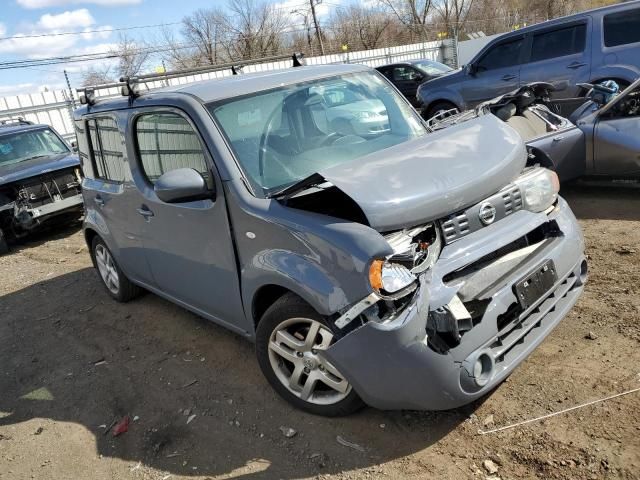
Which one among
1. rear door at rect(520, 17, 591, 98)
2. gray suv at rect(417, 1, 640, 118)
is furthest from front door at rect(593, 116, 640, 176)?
rear door at rect(520, 17, 591, 98)

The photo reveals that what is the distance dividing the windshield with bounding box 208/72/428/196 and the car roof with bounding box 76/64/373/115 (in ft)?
0.17

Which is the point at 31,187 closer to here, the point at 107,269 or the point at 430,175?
the point at 107,269

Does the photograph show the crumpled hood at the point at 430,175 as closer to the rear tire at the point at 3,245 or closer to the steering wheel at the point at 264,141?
the steering wheel at the point at 264,141

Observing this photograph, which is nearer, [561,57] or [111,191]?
[111,191]

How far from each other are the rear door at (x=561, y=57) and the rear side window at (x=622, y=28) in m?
0.26

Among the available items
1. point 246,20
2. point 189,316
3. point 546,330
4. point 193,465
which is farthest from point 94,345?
point 246,20

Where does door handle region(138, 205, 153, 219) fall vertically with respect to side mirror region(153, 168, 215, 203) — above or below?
below

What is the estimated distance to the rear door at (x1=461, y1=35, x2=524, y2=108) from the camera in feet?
30.4

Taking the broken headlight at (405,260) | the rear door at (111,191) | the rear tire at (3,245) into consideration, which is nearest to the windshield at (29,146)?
the rear tire at (3,245)

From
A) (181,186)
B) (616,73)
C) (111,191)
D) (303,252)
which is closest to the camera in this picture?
(303,252)

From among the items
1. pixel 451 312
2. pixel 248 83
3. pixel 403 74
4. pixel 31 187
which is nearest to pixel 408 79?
pixel 403 74

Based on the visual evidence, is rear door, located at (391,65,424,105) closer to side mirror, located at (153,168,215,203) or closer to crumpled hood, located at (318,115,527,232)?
crumpled hood, located at (318,115,527,232)

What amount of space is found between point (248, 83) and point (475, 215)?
1.75 metres

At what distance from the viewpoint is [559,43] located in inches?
338
